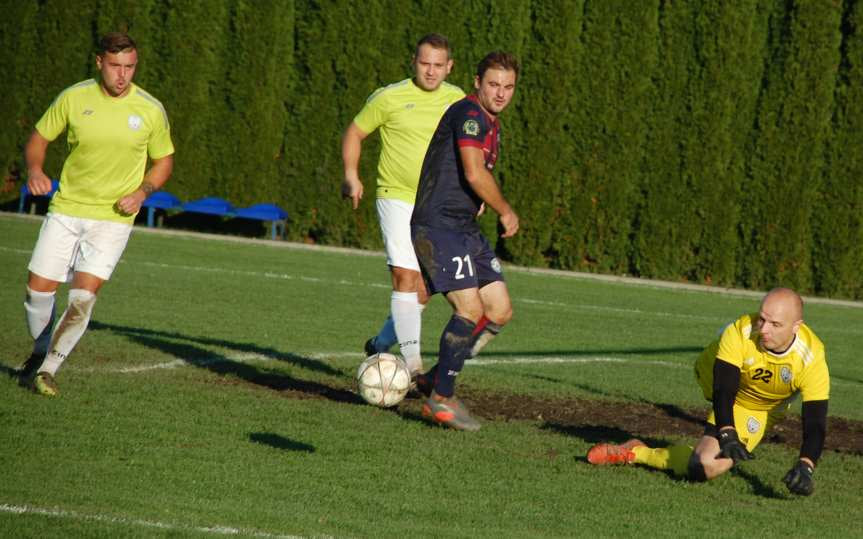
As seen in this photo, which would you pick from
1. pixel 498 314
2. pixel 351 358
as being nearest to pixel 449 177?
pixel 498 314

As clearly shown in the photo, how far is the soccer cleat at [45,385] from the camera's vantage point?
26.8 ft

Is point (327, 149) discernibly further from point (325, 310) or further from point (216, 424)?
point (216, 424)

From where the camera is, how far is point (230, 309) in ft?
46.2

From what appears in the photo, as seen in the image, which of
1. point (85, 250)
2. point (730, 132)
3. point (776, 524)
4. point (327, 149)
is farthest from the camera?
point (327, 149)

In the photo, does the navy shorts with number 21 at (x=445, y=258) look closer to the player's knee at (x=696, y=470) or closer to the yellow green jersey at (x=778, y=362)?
the yellow green jersey at (x=778, y=362)

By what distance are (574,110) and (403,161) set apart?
15.3m

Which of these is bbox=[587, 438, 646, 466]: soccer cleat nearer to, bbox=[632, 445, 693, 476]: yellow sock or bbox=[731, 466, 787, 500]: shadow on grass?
bbox=[632, 445, 693, 476]: yellow sock

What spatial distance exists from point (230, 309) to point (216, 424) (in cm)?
649

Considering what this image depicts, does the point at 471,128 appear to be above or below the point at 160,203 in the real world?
above

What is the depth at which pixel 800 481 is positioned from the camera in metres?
6.65

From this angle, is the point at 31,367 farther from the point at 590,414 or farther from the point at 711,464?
the point at 711,464

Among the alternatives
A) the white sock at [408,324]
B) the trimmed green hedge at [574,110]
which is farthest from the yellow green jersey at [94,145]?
the trimmed green hedge at [574,110]

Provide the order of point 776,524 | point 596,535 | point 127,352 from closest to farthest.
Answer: point 596,535 → point 776,524 → point 127,352

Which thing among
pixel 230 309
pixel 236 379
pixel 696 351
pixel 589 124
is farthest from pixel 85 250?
pixel 589 124
